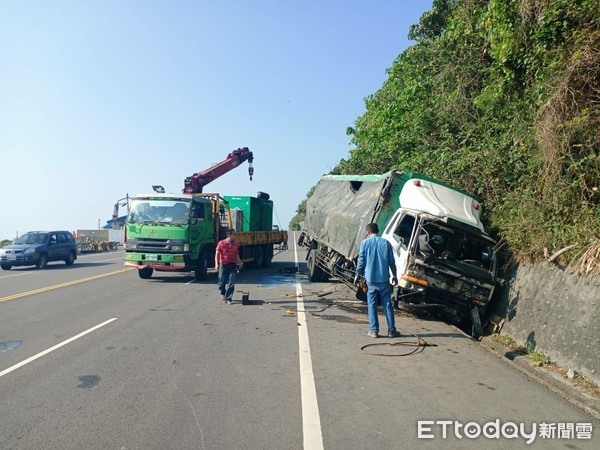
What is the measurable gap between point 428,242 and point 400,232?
1.11m

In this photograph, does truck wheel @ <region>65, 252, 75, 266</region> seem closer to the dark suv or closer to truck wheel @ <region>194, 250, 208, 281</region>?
the dark suv

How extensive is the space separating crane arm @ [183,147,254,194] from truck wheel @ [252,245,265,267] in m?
3.91

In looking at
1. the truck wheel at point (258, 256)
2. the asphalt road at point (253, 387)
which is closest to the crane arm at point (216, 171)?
the truck wheel at point (258, 256)

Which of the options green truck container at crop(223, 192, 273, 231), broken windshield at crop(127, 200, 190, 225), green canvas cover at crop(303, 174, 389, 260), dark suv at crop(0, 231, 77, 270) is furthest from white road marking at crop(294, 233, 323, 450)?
dark suv at crop(0, 231, 77, 270)

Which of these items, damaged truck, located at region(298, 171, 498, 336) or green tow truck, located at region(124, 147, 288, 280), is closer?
damaged truck, located at region(298, 171, 498, 336)

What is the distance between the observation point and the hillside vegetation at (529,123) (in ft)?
29.7

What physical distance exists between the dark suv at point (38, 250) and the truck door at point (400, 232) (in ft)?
59.8

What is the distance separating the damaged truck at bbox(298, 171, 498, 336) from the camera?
9.54 metres

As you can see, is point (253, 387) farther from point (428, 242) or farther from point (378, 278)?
point (428, 242)

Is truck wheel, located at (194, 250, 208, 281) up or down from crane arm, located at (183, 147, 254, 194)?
down

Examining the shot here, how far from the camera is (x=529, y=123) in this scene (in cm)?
1126

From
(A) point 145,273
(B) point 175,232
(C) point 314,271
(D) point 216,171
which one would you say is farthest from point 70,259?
(C) point 314,271

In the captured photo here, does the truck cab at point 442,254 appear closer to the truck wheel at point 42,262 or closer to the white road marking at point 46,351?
the white road marking at point 46,351

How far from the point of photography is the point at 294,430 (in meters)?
4.62
